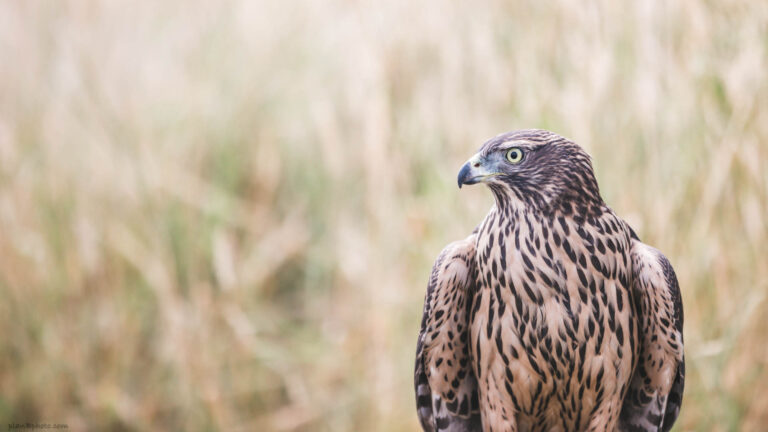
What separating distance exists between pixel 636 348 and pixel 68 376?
252cm

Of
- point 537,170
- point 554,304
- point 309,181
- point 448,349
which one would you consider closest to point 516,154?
point 537,170

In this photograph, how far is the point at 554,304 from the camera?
1407 mm

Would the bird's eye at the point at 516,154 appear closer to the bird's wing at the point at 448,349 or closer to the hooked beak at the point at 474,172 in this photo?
the hooked beak at the point at 474,172

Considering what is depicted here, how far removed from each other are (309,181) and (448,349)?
1.92 meters

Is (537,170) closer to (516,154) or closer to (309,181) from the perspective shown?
(516,154)

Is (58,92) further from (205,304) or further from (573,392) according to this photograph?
(573,392)

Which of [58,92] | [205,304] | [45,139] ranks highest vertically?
[58,92]

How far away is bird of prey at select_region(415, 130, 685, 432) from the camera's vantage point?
1402 mm

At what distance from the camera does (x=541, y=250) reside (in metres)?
1.41

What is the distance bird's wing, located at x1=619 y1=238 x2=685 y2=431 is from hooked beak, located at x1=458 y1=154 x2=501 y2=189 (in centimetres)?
38

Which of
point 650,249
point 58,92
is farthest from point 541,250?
point 58,92

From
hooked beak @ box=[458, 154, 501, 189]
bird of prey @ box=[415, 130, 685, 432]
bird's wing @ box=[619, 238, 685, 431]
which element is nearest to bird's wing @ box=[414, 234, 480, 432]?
bird of prey @ box=[415, 130, 685, 432]

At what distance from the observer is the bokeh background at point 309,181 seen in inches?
82.9

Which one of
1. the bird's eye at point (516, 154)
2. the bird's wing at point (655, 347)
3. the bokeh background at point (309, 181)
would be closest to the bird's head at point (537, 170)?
the bird's eye at point (516, 154)
